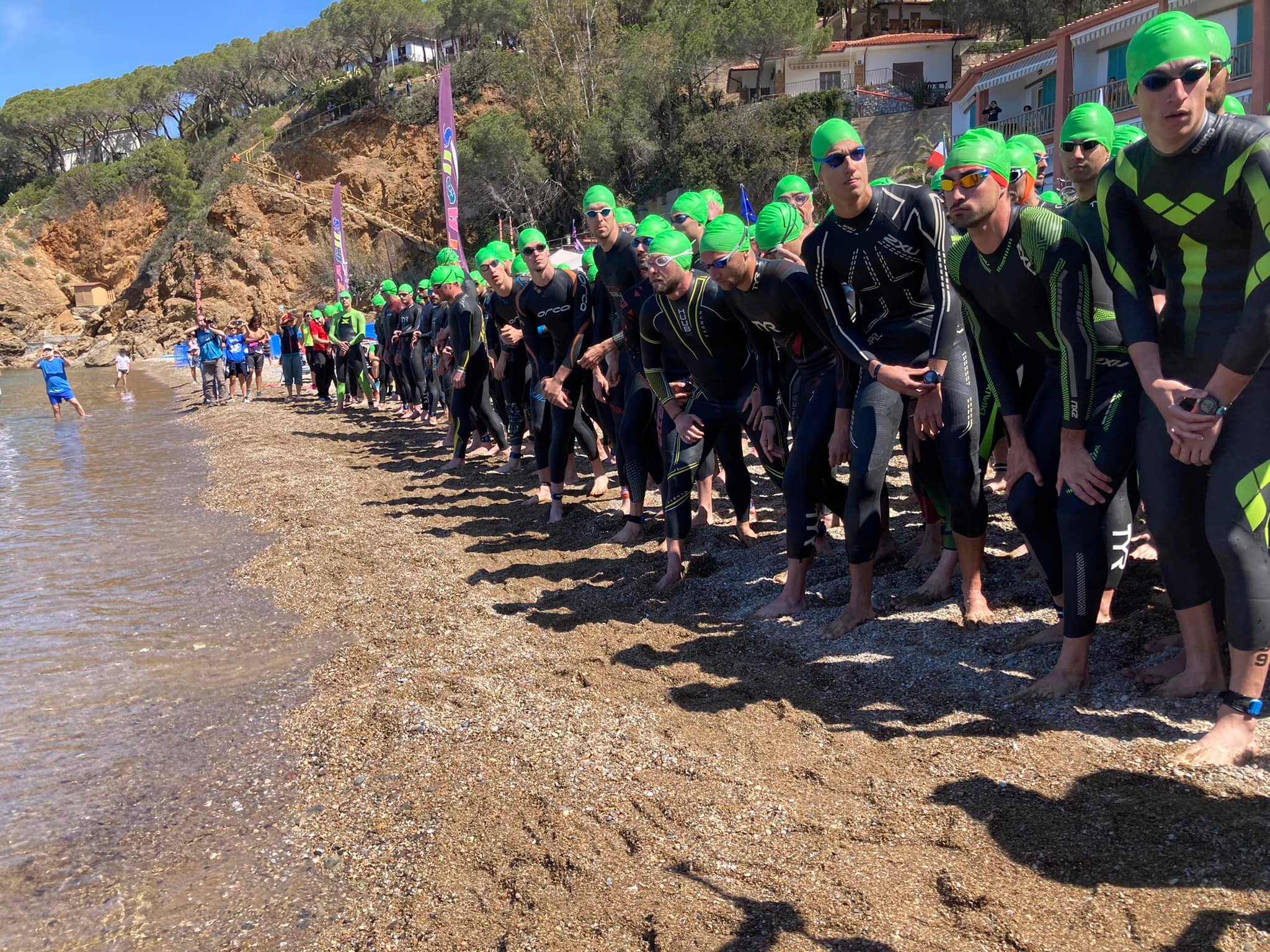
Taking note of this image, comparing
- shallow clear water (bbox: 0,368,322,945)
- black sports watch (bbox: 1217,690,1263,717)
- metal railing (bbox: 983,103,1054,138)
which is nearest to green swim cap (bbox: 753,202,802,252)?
black sports watch (bbox: 1217,690,1263,717)

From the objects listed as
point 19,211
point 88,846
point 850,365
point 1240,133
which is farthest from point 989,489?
point 19,211

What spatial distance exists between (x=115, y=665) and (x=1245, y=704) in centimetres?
507

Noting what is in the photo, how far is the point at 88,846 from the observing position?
3316mm

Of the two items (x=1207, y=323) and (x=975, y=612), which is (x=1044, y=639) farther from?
Result: (x=1207, y=323)

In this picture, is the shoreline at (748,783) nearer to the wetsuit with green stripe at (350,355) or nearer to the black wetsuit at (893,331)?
the black wetsuit at (893,331)

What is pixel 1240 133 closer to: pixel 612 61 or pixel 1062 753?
pixel 1062 753

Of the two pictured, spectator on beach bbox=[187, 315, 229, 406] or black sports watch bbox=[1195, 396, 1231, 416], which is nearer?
black sports watch bbox=[1195, 396, 1231, 416]

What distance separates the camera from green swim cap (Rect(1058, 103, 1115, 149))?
425 cm

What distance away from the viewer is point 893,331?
4.34 m

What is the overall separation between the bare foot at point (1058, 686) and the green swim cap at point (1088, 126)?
227 centimetres

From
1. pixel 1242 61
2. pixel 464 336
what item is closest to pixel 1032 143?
pixel 464 336

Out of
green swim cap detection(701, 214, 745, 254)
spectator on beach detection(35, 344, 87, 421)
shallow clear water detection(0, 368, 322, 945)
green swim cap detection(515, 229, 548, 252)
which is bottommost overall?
shallow clear water detection(0, 368, 322, 945)

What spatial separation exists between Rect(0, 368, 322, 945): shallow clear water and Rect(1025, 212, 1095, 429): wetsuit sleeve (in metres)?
3.48

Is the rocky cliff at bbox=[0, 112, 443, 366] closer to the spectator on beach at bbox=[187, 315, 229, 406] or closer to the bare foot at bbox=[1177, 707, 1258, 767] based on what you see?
the spectator on beach at bbox=[187, 315, 229, 406]
